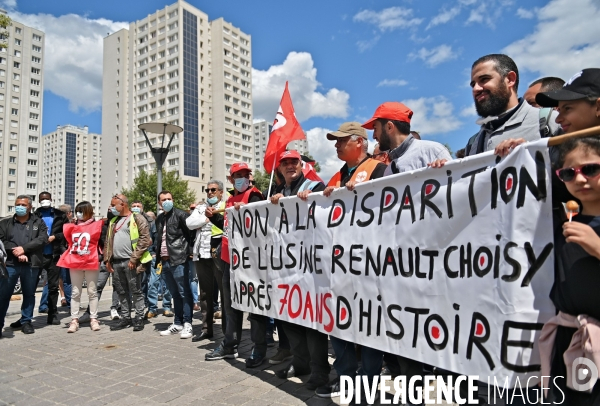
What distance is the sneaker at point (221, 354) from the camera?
5.04 m

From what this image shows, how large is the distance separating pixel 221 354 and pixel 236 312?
1.79 ft

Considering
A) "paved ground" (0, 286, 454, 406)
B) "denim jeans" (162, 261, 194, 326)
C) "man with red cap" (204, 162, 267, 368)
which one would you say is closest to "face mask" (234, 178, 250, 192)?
"man with red cap" (204, 162, 267, 368)

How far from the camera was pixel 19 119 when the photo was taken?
8625 centimetres

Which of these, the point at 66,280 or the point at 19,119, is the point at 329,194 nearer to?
the point at 66,280

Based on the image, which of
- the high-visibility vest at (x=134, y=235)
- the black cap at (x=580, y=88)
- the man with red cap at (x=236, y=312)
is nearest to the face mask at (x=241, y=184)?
the man with red cap at (x=236, y=312)

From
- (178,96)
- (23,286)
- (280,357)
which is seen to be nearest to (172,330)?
(280,357)

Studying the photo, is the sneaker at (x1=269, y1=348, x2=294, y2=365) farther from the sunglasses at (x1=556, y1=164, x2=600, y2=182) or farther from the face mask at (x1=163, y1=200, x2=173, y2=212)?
the sunglasses at (x1=556, y1=164, x2=600, y2=182)

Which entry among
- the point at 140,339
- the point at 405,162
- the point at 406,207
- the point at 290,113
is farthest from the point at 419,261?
the point at 140,339

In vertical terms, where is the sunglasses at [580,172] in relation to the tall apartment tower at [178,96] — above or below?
below

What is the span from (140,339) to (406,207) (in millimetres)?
5109

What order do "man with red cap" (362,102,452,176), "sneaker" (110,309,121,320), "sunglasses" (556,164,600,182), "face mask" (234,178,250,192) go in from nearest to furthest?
1. "sunglasses" (556,164,600,182)
2. "man with red cap" (362,102,452,176)
3. "face mask" (234,178,250,192)
4. "sneaker" (110,309,121,320)

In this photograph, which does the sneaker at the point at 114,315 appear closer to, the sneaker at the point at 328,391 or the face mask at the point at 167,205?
the face mask at the point at 167,205

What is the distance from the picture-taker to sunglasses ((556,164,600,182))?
6.05ft

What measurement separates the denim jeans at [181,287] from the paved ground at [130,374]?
0.45 m
